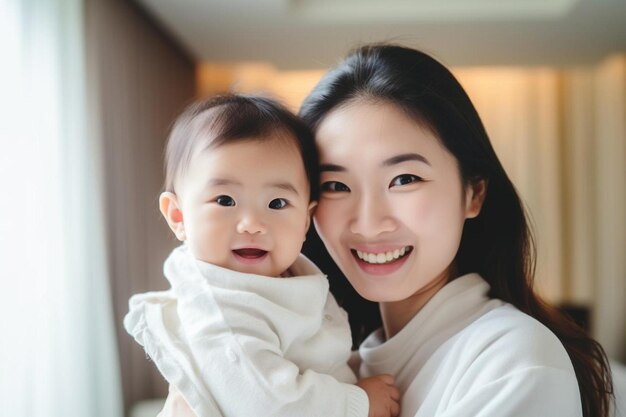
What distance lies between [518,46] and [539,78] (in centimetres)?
89

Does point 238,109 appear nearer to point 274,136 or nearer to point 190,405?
point 274,136

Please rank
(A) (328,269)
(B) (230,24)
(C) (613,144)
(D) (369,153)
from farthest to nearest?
(C) (613,144)
(B) (230,24)
(A) (328,269)
(D) (369,153)

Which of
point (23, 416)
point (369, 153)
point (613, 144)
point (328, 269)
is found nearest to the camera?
point (369, 153)

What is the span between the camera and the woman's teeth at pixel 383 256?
114 centimetres

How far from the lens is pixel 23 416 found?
2.52 m

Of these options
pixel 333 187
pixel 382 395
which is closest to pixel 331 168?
pixel 333 187

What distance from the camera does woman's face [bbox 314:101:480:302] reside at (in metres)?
1.09

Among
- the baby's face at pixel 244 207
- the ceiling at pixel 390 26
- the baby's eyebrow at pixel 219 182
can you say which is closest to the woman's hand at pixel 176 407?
the baby's face at pixel 244 207

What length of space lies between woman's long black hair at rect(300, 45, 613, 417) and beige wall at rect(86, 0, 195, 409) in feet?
7.74

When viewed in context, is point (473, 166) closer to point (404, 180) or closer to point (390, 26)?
point (404, 180)

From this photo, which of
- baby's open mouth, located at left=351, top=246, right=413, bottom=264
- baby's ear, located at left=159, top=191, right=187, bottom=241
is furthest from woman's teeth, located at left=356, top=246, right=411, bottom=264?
baby's ear, located at left=159, top=191, right=187, bottom=241

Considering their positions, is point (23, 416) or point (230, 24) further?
point (230, 24)

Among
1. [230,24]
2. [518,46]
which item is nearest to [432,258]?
[230,24]

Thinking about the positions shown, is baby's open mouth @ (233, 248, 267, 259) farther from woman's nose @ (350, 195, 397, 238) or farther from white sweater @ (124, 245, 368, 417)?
woman's nose @ (350, 195, 397, 238)
